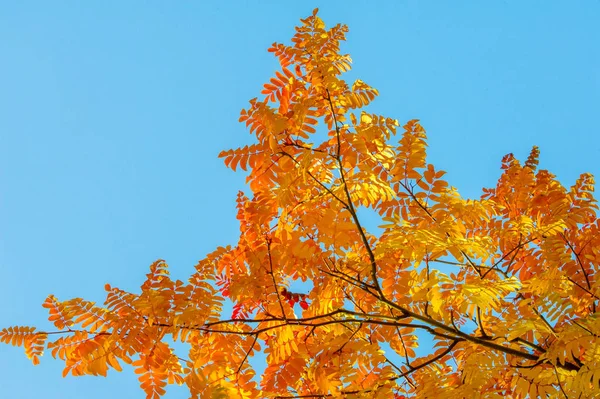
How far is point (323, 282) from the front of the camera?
3.38 metres

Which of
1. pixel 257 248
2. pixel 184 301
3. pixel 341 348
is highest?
pixel 257 248

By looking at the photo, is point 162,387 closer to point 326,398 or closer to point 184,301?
point 184,301

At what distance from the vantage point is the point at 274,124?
9.52ft

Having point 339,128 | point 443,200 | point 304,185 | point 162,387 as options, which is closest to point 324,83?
point 339,128

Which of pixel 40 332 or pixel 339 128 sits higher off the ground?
pixel 339 128

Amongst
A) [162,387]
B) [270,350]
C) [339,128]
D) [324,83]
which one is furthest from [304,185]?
[162,387]

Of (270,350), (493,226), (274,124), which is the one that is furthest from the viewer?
(493,226)

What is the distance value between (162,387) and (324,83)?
203 centimetres

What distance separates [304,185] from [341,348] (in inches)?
39.4

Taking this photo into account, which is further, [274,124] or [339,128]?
[339,128]

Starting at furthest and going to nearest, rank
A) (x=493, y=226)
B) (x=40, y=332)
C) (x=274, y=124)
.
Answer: (x=493, y=226)
(x=40, y=332)
(x=274, y=124)

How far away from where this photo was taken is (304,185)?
3236mm

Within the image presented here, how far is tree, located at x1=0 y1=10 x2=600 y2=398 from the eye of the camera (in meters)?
2.93

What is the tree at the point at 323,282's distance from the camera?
115 inches
